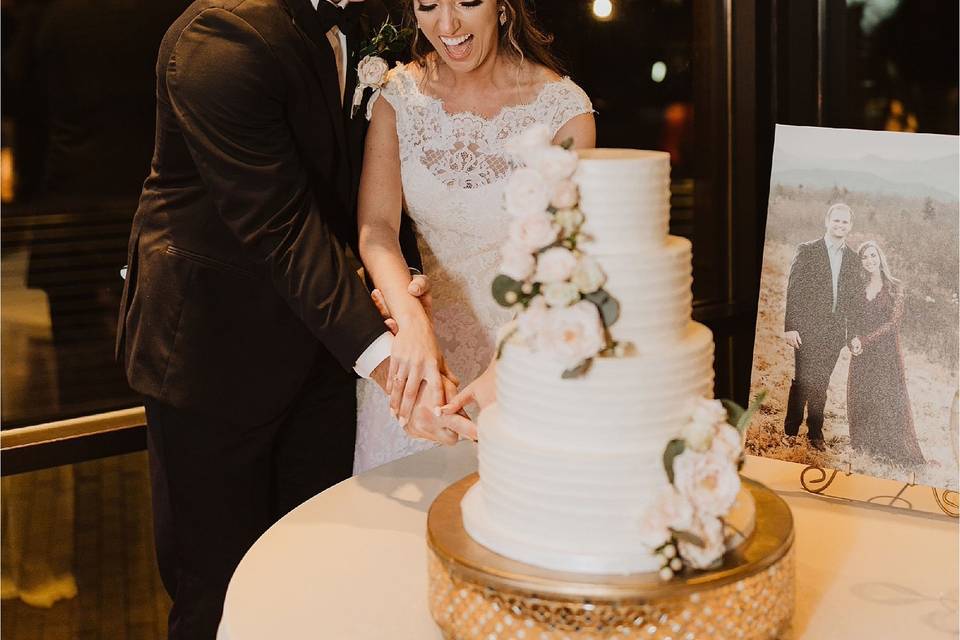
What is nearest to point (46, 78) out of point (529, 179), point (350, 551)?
point (350, 551)

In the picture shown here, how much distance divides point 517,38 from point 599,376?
4.58ft

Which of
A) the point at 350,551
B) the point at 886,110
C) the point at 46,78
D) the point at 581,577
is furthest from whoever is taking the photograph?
the point at 886,110

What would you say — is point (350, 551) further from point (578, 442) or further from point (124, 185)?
point (124, 185)

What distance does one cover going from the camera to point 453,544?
142cm

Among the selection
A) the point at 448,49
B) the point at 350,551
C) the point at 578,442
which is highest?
the point at 448,49

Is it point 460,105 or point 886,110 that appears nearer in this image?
point 460,105

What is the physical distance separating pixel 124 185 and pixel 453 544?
79.2 inches

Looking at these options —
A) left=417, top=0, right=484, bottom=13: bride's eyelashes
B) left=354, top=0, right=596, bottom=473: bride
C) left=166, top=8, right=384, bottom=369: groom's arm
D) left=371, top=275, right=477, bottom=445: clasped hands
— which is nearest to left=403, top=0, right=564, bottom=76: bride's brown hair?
left=354, top=0, right=596, bottom=473: bride

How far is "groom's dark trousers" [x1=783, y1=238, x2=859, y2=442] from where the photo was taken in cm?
179

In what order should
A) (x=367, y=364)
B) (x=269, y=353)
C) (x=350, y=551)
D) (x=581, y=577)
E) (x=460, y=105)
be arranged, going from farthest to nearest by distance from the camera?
(x=460, y=105)
(x=269, y=353)
(x=367, y=364)
(x=350, y=551)
(x=581, y=577)

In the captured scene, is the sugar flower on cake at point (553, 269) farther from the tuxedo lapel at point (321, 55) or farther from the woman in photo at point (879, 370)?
the tuxedo lapel at point (321, 55)

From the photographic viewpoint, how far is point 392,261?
2350 millimetres

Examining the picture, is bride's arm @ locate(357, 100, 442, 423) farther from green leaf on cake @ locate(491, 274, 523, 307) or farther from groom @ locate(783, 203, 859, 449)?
green leaf on cake @ locate(491, 274, 523, 307)

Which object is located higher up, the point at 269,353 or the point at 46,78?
the point at 46,78
